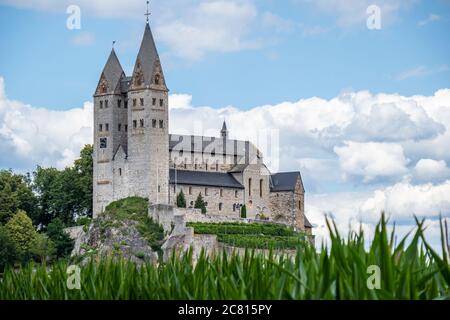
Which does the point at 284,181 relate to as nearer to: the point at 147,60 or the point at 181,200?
the point at 181,200

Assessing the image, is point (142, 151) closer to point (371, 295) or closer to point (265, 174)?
point (265, 174)

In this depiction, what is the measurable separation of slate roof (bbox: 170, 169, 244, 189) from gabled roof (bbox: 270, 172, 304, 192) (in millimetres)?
4301

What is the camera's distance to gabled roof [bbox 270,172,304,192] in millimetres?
99625

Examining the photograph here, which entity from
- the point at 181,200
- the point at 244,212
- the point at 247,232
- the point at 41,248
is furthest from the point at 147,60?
the point at 41,248

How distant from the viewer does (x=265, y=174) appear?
99.1m

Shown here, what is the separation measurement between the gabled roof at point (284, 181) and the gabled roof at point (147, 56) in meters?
16.4

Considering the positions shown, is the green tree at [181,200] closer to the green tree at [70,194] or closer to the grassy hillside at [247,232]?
the grassy hillside at [247,232]

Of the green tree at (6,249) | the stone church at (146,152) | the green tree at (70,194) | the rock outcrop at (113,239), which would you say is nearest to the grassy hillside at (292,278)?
the rock outcrop at (113,239)

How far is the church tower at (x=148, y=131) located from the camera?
87.0 m

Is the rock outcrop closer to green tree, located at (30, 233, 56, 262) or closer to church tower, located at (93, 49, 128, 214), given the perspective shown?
green tree, located at (30, 233, 56, 262)

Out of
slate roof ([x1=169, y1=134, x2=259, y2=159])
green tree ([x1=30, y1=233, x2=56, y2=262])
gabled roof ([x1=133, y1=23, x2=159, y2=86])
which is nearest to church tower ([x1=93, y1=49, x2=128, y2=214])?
gabled roof ([x1=133, y1=23, x2=159, y2=86])

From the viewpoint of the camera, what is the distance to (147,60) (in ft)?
291
